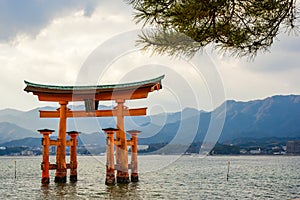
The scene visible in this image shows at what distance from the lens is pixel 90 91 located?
20.0m

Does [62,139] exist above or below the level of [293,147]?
above

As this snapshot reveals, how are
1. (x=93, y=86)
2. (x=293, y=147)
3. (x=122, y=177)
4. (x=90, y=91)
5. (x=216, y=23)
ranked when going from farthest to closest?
(x=293, y=147) < (x=122, y=177) < (x=93, y=86) < (x=90, y=91) < (x=216, y=23)

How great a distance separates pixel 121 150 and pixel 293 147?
333 feet

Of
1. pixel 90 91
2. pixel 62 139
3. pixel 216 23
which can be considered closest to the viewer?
pixel 216 23

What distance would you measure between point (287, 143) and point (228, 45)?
4263 inches

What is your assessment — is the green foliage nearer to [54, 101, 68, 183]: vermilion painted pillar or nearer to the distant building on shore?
[54, 101, 68, 183]: vermilion painted pillar

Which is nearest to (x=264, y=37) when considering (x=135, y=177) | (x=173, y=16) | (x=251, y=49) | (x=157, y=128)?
(x=251, y=49)

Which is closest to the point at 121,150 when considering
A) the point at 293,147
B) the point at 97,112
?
the point at 97,112

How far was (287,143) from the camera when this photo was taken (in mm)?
109062

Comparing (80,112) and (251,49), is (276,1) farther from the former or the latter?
(80,112)

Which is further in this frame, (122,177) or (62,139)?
(122,177)

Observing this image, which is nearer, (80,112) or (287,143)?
(80,112)

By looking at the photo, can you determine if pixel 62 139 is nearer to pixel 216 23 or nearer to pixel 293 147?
pixel 216 23

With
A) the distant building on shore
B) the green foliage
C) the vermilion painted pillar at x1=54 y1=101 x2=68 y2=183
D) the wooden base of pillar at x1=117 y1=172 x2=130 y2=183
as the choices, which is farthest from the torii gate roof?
the distant building on shore
